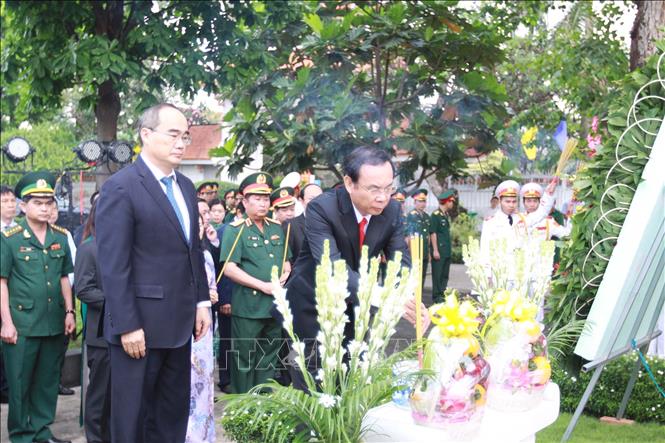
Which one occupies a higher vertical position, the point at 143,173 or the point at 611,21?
the point at 611,21

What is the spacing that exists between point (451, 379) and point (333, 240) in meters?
1.19

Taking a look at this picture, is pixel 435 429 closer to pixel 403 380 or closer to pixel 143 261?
pixel 403 380

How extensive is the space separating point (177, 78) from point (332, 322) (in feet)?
31.3

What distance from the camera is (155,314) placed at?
379 cm

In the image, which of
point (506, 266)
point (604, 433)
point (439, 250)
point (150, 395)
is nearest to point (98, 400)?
point (150, 395)

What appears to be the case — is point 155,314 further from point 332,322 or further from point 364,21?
point 364,21

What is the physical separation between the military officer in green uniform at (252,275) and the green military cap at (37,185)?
4.76ft

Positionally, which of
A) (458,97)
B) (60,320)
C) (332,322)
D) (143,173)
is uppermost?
(458,97)

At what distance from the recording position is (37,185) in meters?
5.70

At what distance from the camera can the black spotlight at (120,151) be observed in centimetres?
1112

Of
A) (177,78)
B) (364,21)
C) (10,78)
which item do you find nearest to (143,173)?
(364,21)

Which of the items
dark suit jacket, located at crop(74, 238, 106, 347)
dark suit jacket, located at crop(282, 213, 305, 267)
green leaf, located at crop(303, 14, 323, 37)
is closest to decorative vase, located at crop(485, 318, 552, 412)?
dark suit jacket, located at crop(74, 238, 106, 347)

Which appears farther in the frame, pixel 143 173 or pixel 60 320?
pixel 60 320

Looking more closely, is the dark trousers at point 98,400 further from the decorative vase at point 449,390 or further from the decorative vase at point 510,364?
the decorative vase at point 449,390
